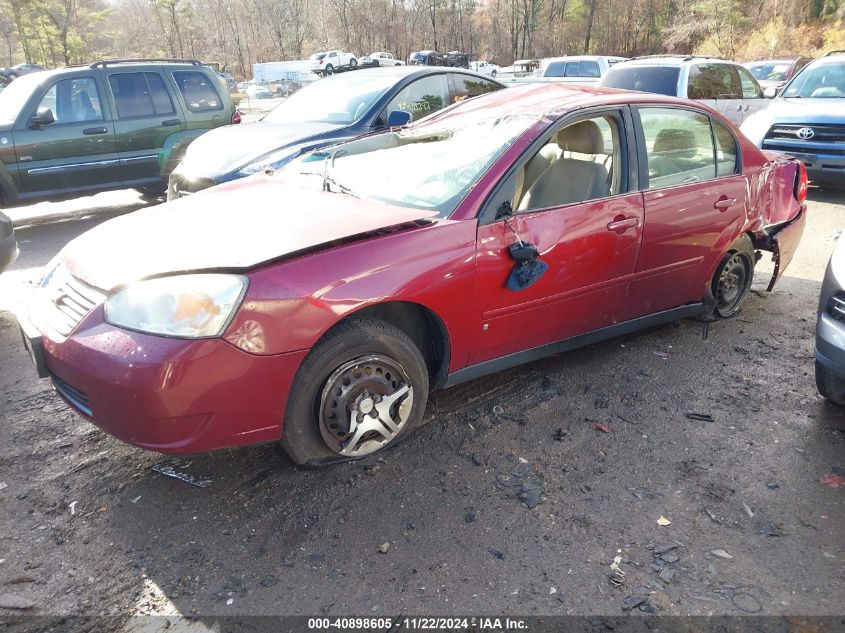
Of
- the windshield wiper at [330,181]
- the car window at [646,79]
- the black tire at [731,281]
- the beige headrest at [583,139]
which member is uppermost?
the car window at [646,79]

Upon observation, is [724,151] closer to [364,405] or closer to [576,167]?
[576,167]

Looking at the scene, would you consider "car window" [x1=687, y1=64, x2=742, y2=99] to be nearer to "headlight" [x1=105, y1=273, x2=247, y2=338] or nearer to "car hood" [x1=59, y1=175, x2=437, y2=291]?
"car hood" [x1=59, y1=175, x2=437, y2=291]

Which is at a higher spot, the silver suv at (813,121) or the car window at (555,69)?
the car window at (555,69)

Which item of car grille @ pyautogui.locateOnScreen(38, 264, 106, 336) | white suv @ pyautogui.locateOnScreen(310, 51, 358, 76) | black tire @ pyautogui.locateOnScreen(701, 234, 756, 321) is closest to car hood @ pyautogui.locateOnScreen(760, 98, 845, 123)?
black tire @ pyautogui.locateOnScreen(701, 234, 756, 321)

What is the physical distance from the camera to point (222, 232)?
109 inches

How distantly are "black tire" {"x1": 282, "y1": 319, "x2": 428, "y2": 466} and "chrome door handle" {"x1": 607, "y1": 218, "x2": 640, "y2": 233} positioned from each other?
1388 millimetres

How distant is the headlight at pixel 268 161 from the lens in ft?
18.7

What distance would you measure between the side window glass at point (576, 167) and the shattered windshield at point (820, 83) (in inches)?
284

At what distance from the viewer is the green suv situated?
7.41 m

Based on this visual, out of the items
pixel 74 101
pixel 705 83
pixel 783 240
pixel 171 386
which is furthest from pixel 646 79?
pixel 171 386

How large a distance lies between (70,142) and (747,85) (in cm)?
1113

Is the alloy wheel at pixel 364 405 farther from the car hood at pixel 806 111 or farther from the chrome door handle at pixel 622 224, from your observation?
the car hood at pixel 806 111

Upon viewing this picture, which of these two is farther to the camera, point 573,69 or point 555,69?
point 555,69

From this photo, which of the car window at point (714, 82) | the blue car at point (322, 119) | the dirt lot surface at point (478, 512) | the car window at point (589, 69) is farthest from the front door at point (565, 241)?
the car window at point (589, 69)
